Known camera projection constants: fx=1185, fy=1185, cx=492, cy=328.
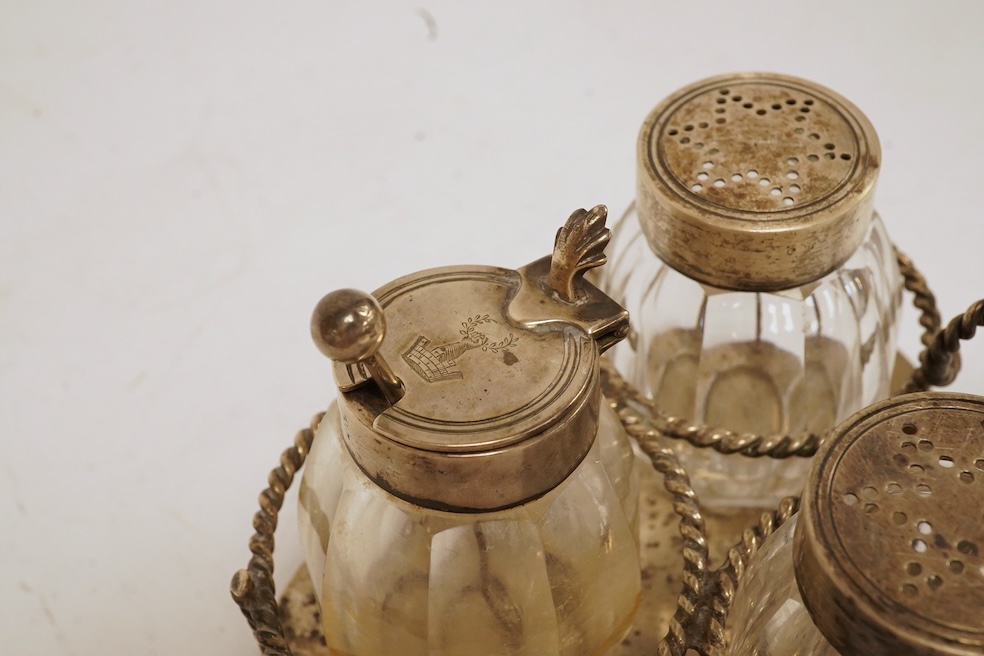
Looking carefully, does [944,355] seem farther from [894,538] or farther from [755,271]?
[894,538]

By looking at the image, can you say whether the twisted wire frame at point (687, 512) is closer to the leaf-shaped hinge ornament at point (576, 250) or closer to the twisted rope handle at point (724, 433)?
the twisted rope handle at point (724, 433)

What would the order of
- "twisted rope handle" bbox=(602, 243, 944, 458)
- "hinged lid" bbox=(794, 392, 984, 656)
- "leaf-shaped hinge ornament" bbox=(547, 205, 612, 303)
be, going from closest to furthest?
"hinged lid" bbox=(794, 392, 984, 656) → "leaf-shaped hinge ornament" bbox=(547, 205, 612, 303) → "twisted rope handle" bbox=(602, 243, 944, 458)

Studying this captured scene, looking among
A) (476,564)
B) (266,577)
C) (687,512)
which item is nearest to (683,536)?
(687,512)

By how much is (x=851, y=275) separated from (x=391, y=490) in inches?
14.0

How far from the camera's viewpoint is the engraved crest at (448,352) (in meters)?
0.57

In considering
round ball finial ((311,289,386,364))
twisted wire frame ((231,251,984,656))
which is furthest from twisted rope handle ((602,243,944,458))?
round ball finial ((311,289,386,364))

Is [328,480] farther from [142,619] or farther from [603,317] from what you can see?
[142,619]

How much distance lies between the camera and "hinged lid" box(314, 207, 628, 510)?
545 millimetres

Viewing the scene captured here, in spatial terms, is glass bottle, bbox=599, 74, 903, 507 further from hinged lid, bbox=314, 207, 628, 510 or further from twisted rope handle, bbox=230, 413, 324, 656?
twisted rope handle, bbox=230, 413, 324, 656

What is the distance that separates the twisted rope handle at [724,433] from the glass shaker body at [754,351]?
3 cm

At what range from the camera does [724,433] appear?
0.72 metres

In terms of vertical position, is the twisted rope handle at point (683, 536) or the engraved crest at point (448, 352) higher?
the engraved crest at point (448, 352)

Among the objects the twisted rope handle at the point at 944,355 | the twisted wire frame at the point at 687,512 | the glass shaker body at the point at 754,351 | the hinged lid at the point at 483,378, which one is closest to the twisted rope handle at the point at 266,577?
the twisted wire frame at the point at 687,512

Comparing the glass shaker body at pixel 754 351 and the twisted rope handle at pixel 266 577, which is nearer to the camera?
the twisted rope handle at pixel 266 577
